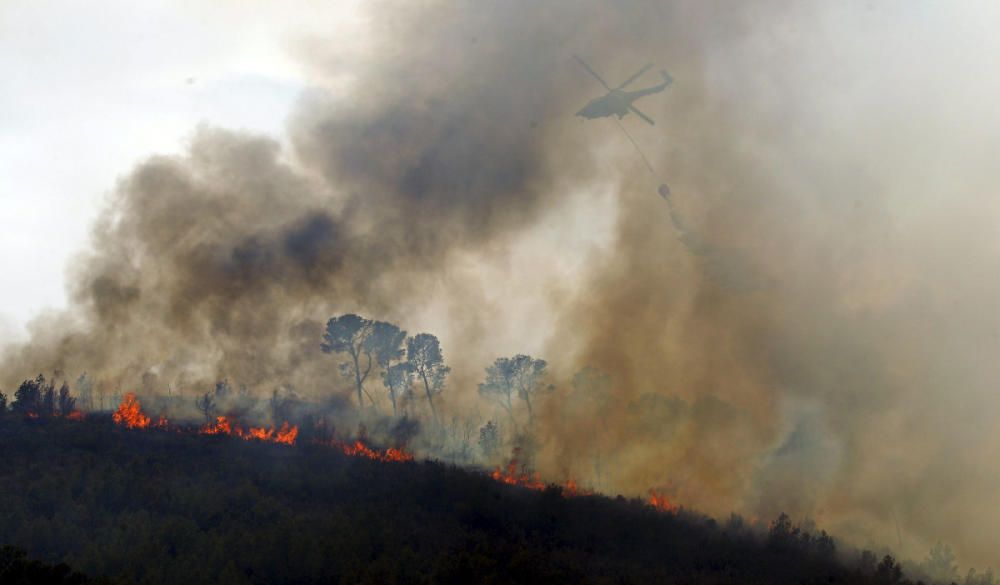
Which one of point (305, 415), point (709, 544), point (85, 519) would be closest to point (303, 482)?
point (85, 519)

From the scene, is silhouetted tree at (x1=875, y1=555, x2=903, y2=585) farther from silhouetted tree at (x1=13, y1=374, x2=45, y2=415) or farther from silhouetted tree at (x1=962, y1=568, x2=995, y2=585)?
silhouetted tree at (x1=13, y1=374, x2=45, y2=415)

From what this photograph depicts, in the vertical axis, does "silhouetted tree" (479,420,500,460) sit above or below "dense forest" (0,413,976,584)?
above

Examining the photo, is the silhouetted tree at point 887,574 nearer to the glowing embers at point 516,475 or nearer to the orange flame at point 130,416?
the glowing embers at point 516,475

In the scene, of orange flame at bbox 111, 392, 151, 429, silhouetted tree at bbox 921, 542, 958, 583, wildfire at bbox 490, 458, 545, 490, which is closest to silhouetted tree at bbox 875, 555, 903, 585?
silhouetted tree at bbox 921, 542, 958, 583

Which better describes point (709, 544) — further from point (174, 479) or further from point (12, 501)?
point (12, 501)

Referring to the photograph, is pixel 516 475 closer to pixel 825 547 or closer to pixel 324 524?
pixel 825 547

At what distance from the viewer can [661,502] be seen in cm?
8450

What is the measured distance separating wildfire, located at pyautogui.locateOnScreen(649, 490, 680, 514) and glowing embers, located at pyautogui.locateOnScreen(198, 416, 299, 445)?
37486 mm

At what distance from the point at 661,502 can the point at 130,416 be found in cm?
5512

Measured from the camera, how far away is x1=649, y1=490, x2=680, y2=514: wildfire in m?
79.3

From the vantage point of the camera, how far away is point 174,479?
60.5 m

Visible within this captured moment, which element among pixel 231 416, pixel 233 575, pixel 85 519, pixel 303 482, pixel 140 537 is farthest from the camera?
pixel 231 416

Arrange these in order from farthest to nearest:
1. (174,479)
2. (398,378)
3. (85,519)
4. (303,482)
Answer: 1. (398,378)
2. (303,482)
3. (174,479)
4. (85,519)

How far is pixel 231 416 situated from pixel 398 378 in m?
26.8
